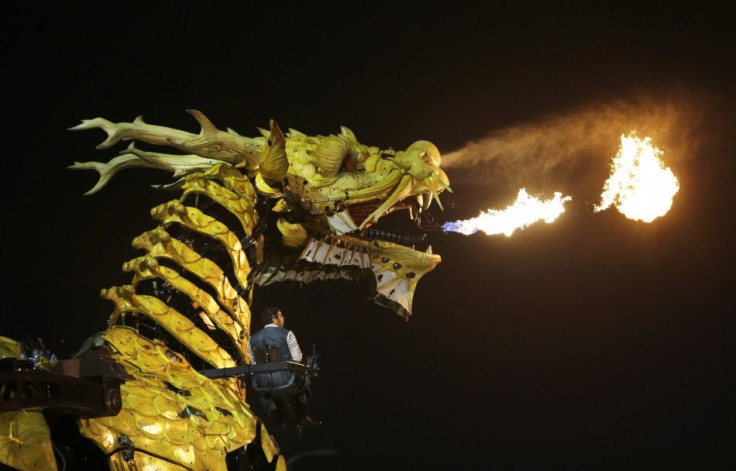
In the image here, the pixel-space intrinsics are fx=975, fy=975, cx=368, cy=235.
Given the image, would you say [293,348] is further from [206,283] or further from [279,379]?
[206,283]

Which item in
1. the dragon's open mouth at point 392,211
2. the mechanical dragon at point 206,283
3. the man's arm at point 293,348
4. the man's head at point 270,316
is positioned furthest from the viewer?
the dragon's open mouth at point 392,211

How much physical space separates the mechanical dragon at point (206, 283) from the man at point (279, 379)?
144mm

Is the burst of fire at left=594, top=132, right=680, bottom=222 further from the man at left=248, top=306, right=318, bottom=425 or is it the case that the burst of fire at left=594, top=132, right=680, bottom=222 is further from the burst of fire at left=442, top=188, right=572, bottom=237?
the man at left=248, top=306, right=318, bottom=425

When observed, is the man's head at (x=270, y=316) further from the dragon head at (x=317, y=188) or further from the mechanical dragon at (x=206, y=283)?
the dragon head at (x=317, y=188)

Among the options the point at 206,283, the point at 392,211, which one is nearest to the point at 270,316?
the point at 206,283

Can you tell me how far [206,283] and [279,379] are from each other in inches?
30.9

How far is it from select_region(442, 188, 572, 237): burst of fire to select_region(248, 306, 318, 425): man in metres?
1.95

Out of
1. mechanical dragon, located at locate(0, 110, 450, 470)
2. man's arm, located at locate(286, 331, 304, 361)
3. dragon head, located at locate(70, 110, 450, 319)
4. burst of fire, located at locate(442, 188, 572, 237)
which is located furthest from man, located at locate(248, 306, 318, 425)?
burst of fire, located at locate(442, 188, 572, 237)

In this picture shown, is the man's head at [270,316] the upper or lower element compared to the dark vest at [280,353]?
Result: upper

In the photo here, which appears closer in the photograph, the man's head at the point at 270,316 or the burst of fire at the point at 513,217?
the man's head at the point at 270,316

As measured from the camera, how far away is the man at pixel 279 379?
592 centimetres

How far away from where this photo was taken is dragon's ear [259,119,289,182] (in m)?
6.39

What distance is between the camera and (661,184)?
945 cm

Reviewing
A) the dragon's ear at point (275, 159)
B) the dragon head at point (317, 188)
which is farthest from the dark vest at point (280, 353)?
the dragon's ear at point (275, 159)
